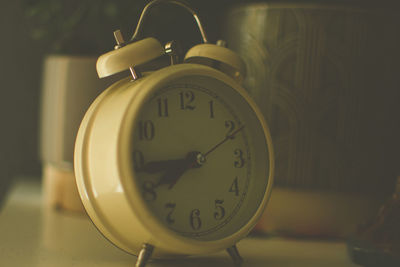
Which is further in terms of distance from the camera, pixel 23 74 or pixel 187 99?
pixel 23 74

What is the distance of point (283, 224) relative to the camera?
103 centimetres

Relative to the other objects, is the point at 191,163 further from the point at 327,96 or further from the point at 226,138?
the point at 327,96

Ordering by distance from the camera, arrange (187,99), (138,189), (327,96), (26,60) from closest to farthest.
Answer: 1. (138,189)
2. (187,99)
3. (327,96)
4. (26,60)

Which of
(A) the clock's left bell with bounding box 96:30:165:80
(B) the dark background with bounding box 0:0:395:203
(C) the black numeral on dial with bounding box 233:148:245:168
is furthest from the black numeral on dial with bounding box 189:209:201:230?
(B) the dark background with bounding box 0:0:395:203

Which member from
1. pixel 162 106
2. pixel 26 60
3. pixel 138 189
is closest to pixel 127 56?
pixel 162 106

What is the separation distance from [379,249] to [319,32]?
16.6 inches

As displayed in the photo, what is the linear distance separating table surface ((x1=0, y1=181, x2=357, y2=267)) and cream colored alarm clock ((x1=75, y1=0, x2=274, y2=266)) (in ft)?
0.22

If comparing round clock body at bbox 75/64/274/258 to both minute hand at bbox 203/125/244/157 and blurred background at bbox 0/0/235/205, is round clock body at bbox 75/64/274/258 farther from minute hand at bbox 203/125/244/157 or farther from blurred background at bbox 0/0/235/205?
blurred background at bbox 0/0/235/205

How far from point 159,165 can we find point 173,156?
0.10ft

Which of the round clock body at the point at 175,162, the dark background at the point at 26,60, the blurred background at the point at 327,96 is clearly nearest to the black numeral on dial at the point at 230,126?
the round clock body at the point at 175,162

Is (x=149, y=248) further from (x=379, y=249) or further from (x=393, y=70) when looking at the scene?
(x=393, y=70)

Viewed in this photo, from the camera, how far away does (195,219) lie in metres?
0.76

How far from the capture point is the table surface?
808 mm

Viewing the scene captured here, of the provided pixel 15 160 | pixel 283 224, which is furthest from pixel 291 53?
pixel 15 160
